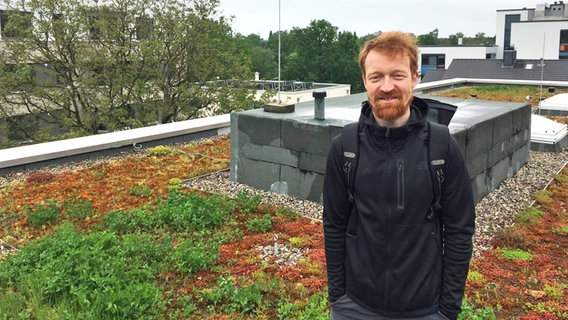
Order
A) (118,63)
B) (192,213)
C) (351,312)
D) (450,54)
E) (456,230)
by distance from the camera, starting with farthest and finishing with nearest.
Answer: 1. (450,54)
2. (118,63)
3. (192,213)
4. (351,312)
5. (456,230)

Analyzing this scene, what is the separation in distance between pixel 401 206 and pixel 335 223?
0.42m

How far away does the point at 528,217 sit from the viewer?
7738 millimetres

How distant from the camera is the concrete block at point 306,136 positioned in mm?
8352

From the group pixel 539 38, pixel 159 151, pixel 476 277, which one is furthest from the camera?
pixel 539 38

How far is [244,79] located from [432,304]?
958 inches

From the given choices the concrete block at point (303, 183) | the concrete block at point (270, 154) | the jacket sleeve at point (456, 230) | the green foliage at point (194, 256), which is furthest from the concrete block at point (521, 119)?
the jacket sleeve at point (456, 230)

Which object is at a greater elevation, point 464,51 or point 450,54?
point 464,51

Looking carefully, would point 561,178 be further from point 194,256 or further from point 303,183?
point 194,256

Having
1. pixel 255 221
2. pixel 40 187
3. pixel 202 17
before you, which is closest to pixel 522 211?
pixel 255 221

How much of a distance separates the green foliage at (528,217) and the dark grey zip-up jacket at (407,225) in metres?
5.38

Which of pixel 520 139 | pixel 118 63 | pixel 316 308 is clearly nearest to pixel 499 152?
pixel 520 139

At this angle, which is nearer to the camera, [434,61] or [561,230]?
[561,230]

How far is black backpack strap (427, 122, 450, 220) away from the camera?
2.73 m

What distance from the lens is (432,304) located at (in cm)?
284
